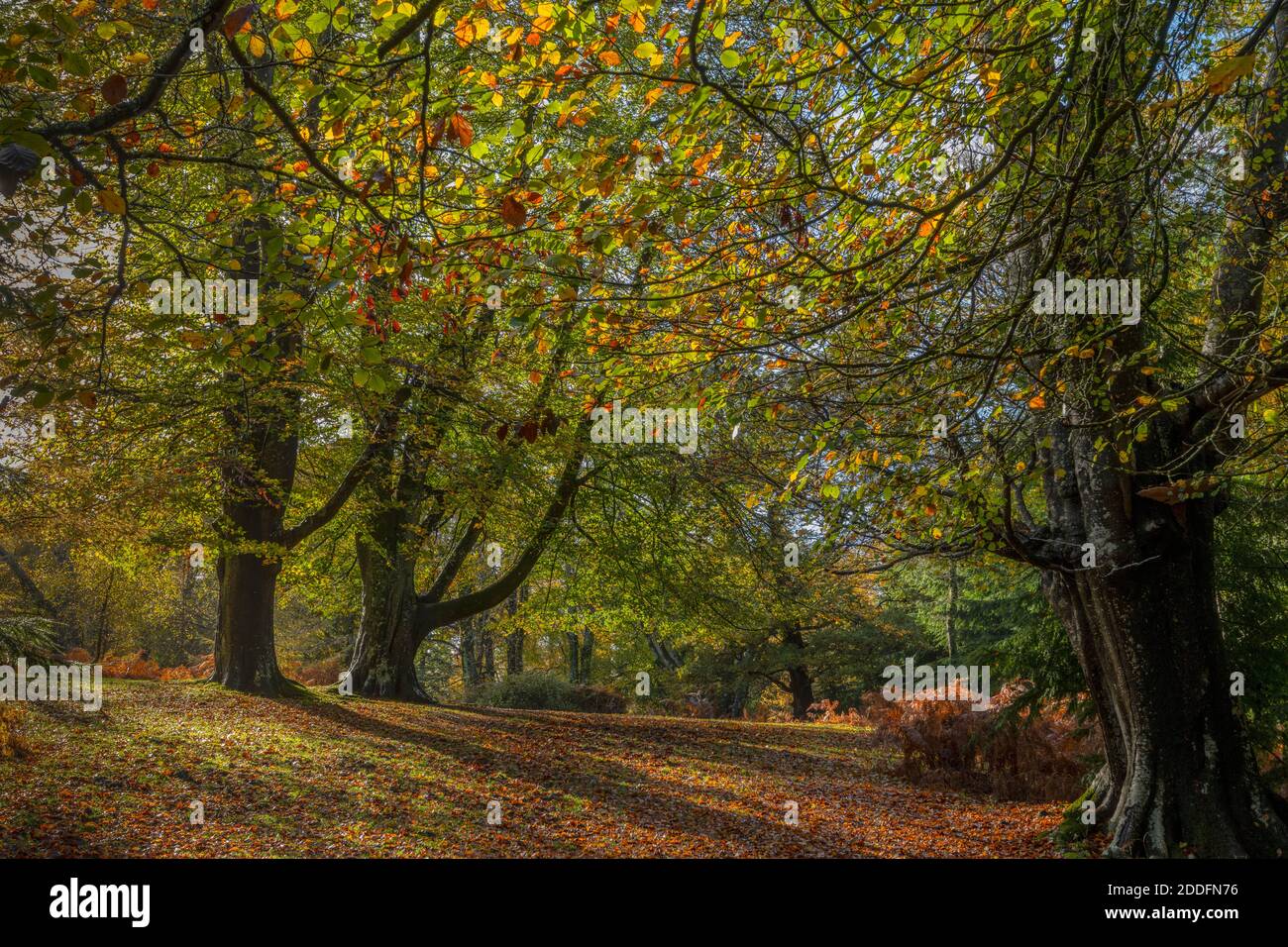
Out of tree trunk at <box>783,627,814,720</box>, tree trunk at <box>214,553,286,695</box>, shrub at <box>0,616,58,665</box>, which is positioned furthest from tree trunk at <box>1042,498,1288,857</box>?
tree trunk at <box>783,627,814,720</box>

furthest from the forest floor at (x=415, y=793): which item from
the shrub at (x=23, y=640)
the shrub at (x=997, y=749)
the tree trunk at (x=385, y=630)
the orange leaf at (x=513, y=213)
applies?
the orange leaf at (x=513, y=213)

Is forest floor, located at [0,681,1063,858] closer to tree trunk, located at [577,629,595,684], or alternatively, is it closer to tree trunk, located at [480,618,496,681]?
tree trunk, located at [577,629,595,684]

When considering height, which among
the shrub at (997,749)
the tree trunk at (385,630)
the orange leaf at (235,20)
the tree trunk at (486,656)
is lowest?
the tree trunk at (486,656)

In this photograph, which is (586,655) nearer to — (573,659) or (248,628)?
(573,659)

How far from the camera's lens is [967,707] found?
11.6 m

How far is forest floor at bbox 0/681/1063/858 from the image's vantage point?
664 centimetres

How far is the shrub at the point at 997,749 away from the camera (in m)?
10.1

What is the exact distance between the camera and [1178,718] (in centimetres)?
679

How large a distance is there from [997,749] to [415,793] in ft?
23.9

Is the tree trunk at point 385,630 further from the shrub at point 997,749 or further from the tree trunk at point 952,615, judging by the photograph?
the tree trunk at point 952,615

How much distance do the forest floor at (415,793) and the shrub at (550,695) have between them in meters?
8.59

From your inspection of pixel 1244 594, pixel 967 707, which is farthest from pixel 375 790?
pixel 1244 594

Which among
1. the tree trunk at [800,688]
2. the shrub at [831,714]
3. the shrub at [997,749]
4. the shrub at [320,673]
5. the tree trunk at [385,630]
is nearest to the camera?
the shrub at [997,749]

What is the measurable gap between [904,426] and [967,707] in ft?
20.8
